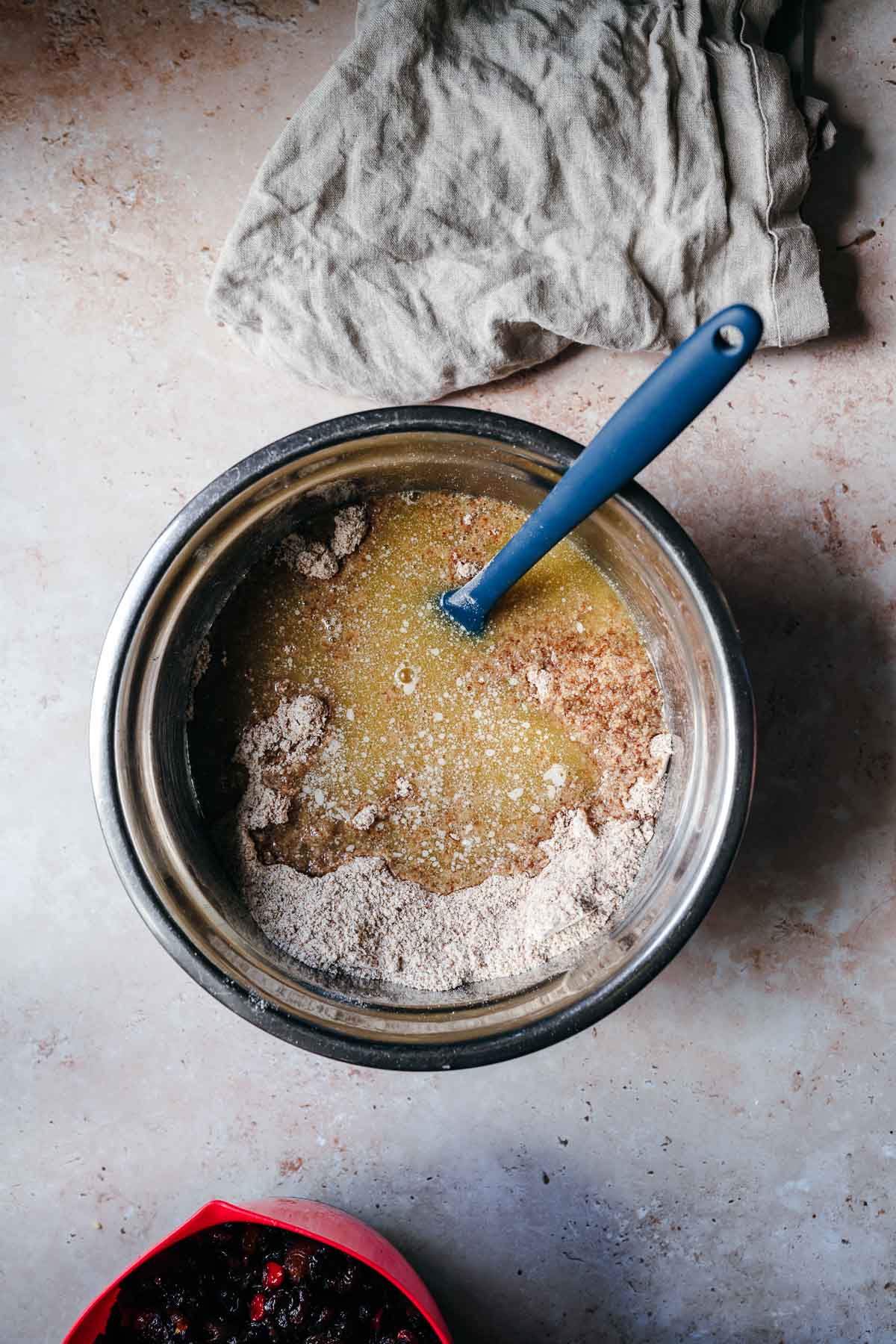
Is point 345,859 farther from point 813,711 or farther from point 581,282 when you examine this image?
point 581,282

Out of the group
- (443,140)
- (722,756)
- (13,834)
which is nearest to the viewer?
(722,756)

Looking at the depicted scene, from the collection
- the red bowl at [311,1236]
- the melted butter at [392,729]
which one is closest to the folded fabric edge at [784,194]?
the melted butter at [392,729]

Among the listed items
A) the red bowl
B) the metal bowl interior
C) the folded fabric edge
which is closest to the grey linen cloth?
the folded fabric edge

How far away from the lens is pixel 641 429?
0.73 meters

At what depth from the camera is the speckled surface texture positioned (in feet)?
3.63

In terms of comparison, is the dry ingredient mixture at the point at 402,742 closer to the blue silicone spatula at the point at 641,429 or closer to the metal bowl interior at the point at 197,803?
the metal bowl interior at the point at 197,803

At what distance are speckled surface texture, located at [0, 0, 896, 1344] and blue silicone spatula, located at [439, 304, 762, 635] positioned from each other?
27 centimetres

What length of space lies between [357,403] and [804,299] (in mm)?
505

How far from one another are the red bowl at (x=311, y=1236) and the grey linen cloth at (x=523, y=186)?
0.90 metres

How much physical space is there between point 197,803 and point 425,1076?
0.41 m

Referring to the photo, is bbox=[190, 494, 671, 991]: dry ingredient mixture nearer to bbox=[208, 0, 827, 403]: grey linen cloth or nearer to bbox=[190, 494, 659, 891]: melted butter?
bbox=[190, 494, 659, 891]: melted butter

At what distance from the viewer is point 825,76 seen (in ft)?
3.68

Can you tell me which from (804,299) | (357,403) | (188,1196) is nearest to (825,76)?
(804,299)

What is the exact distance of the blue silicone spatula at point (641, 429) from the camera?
67 centimetres
